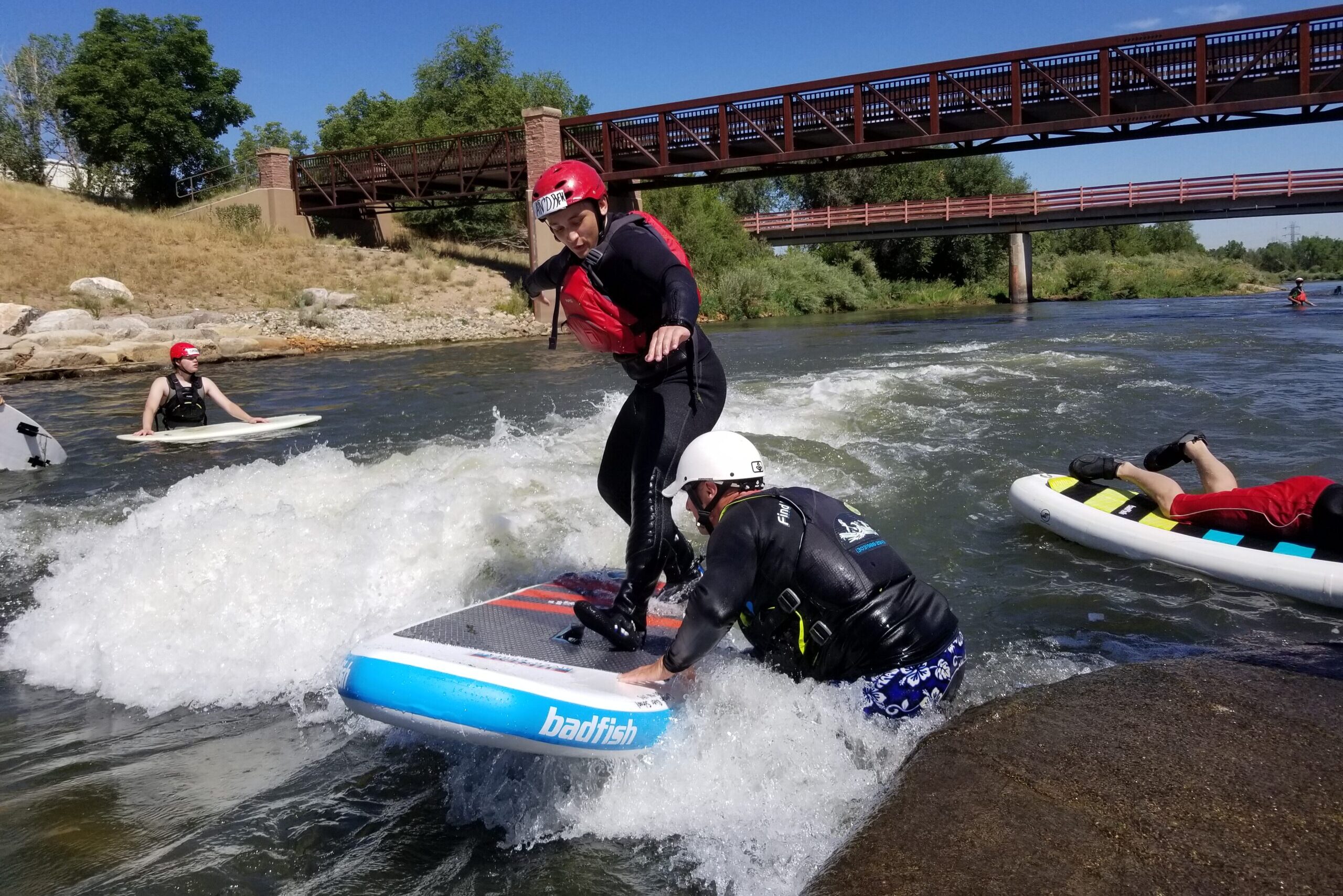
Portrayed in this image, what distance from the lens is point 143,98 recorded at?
40.8 meters

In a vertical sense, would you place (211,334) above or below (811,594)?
above

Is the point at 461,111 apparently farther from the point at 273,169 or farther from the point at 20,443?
the point at 20,443

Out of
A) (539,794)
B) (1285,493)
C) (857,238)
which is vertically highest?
(857,238)

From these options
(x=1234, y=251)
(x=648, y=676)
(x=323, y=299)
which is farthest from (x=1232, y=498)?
(x=1234, y=251)

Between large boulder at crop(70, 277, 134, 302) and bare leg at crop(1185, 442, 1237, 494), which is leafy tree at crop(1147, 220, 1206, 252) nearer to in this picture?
large boulder at crop(70, 277, 134, 302)

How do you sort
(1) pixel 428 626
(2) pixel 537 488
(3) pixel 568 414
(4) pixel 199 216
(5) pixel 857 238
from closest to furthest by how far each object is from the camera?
1. (1) pixel 428 626
2. (2) pixel 537 488
3. (3) pixel 568 414
4. (4) pixel 199 216
5. (5) pixel 857 238

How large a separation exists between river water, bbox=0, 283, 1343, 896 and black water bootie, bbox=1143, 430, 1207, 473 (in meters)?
0.81

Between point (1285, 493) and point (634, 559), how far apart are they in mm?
4110

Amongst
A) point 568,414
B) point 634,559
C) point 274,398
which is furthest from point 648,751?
point 274,398

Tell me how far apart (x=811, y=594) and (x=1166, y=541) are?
3590mm

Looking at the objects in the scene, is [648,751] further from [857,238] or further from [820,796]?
[857,238]

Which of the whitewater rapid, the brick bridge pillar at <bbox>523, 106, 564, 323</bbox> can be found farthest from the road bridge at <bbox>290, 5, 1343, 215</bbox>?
the whitewater rapid

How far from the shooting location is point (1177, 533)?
5.90 metres

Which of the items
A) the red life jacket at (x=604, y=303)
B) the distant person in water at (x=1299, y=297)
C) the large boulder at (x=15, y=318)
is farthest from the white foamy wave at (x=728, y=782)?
the distant person in water at (x=1299, y=297)
